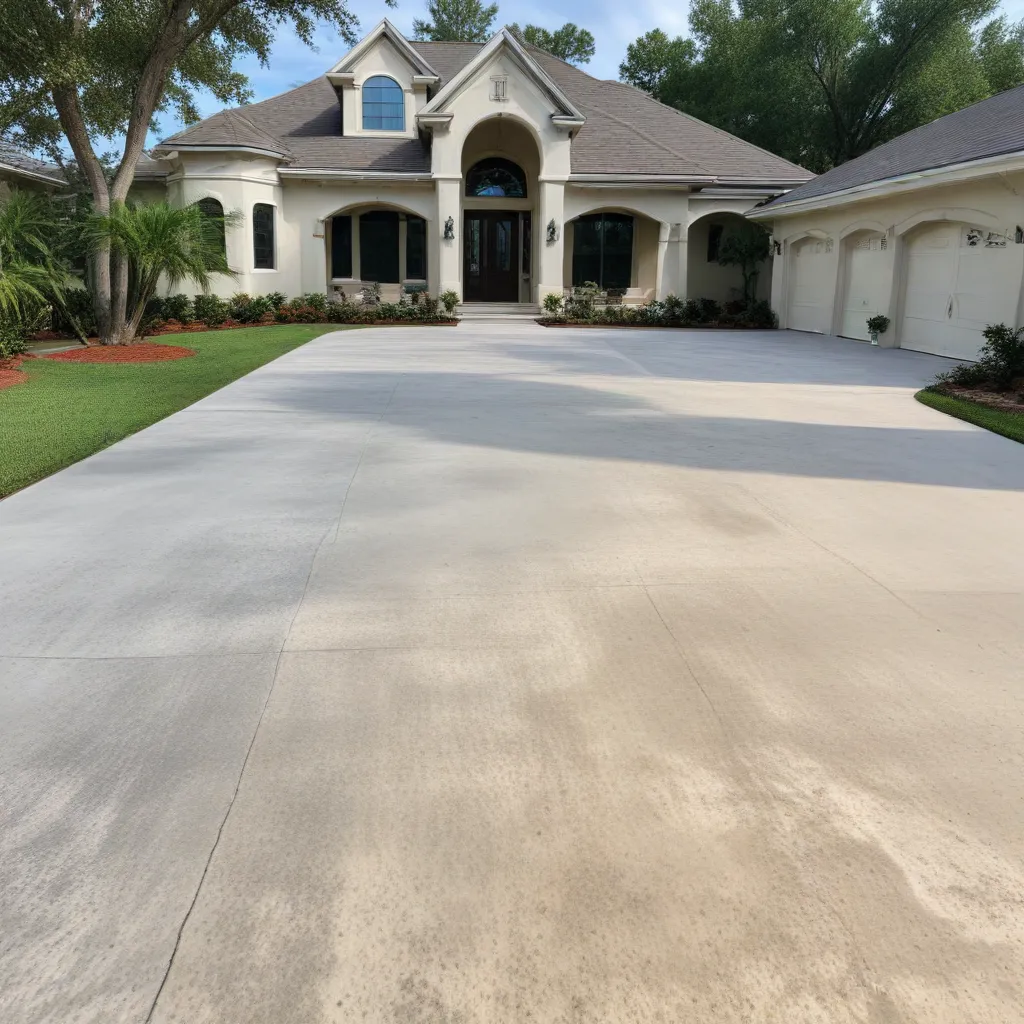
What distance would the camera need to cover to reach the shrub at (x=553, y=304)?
23652 millimetres

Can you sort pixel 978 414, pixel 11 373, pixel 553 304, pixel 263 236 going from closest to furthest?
pixel 978 414, pixel 11 373, pixel 553 304, pixel 263 236

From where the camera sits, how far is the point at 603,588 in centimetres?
447

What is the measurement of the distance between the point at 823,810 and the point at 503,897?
1.02 meters

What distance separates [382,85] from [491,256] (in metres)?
5.66

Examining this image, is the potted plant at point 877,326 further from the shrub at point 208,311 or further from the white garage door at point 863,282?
the shrub at point 208,311

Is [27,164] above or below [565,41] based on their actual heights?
below

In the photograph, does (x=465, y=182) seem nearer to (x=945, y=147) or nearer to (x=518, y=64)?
(x=518, y=64)

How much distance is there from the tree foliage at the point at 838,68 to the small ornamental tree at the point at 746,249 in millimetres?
11719

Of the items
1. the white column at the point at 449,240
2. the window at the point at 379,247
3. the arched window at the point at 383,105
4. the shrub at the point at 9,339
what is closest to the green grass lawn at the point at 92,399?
the shrub at the point at 9,339

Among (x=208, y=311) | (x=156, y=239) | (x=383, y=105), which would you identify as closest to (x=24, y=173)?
(x=208, y=311)

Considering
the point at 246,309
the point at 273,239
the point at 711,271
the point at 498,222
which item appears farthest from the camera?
the point at 498,222

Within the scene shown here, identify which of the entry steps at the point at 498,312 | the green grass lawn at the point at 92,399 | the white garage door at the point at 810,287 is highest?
the white garage door at the point at 810,287

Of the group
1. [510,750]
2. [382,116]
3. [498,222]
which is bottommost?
[510,750]

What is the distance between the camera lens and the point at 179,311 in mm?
21891
